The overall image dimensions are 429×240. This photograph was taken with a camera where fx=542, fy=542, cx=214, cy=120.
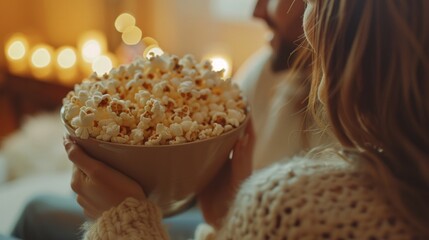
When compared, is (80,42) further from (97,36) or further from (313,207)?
(313,207)

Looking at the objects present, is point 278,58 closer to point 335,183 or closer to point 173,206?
point 173,206

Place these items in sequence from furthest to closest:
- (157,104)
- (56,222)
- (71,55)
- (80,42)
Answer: (80,42) → (71,55) → (56,222) → (157,104)

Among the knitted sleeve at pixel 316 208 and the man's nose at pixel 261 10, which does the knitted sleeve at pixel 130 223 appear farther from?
the man's nose at pixel 261 10

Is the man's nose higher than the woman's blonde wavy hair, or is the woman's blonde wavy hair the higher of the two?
the man's nose

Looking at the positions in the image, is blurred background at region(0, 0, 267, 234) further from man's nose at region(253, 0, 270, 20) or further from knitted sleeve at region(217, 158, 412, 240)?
knitted sleeve at region(217, 158, 412, 240)

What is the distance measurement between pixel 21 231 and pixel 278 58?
72 centimetres

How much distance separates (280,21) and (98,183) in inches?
Result: 26.0

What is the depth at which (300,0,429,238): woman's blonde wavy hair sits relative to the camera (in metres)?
0.56

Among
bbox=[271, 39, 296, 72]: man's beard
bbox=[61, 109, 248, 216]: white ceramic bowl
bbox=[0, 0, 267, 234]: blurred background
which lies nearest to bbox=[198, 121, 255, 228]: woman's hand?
bbox=[61, 109, 248, 216]: white ceramic bowl

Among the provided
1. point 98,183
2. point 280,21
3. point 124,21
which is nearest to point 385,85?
point 98,183

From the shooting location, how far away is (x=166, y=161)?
0.74 m

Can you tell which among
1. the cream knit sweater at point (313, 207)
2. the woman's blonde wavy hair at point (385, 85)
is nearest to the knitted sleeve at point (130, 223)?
the cream knit sweater at point (313, 207)

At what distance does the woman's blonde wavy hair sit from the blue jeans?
1.99ft

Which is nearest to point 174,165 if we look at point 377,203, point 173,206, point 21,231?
point 173,206
